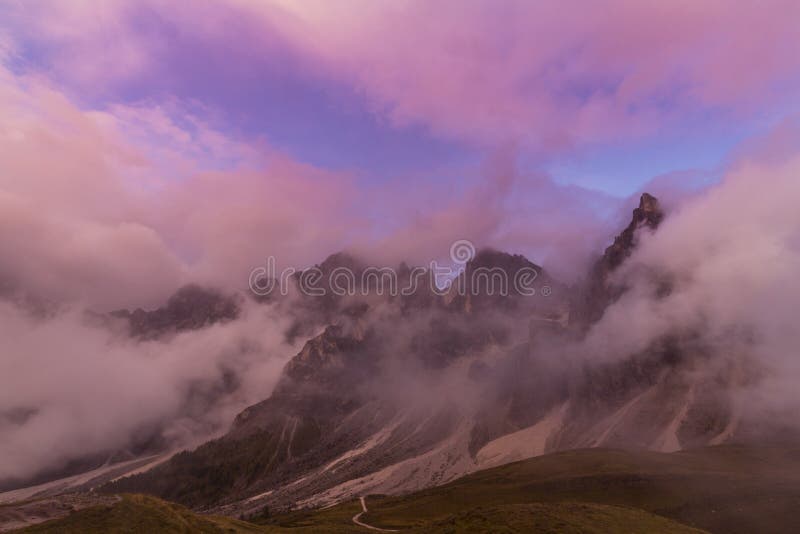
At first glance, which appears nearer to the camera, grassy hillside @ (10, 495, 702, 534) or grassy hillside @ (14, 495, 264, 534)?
grassy hillside @ (10, 495, 702, 534)

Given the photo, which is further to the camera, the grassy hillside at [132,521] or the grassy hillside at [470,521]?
the grassy hillside at [132,521]

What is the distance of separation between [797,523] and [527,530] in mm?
90784

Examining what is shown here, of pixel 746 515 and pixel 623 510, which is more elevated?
pixel 623 510

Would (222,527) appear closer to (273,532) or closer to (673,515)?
(273,532)

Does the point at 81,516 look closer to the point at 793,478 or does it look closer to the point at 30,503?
the point at 30,503

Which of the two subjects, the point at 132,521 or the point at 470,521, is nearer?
the point at 132,521

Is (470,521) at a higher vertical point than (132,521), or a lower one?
lower

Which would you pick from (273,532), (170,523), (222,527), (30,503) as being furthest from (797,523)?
(30,503)

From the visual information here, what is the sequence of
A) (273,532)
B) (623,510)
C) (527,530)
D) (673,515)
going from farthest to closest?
(673,515) < (273,532) < (623,510) < (527,530)

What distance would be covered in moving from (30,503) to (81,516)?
72.7 ft

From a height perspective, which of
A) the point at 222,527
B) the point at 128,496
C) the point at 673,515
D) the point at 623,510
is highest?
the point at 128,496

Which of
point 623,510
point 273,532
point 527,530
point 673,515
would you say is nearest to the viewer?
point 527,530

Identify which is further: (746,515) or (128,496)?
(746,515)

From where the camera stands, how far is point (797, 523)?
142 metres
